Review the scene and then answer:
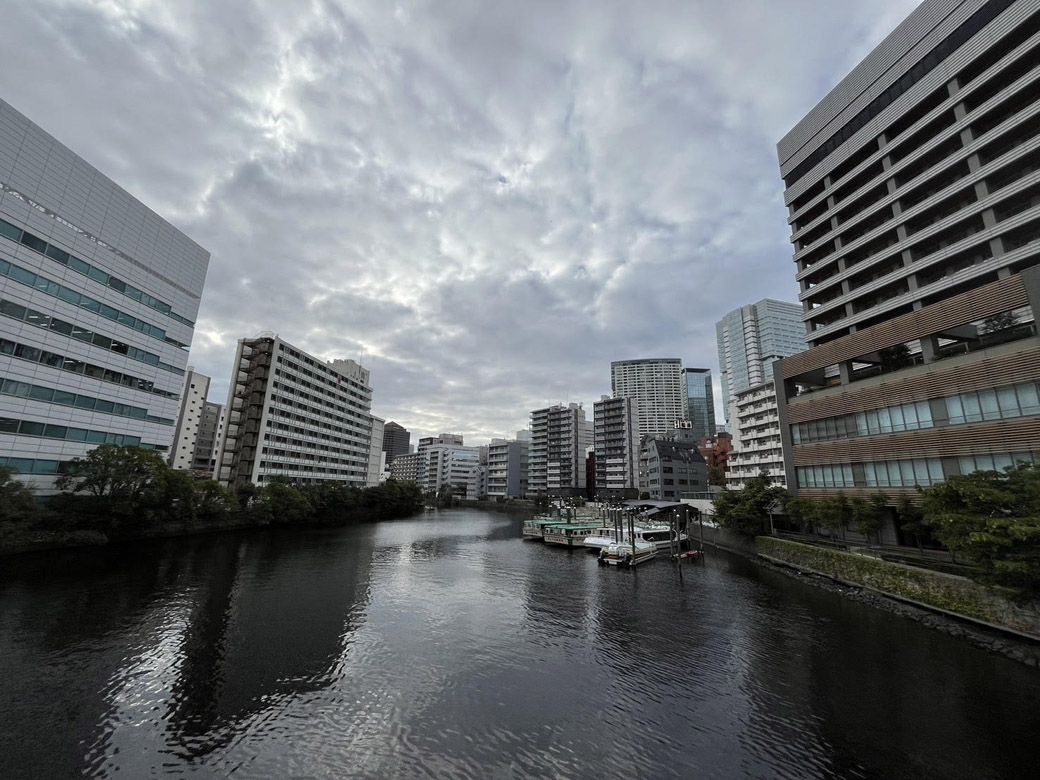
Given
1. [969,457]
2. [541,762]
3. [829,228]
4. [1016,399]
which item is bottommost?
[541,762]

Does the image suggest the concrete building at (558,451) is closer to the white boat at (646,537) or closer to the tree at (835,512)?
the white boat at (646,537)

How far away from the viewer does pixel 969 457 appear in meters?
32.6

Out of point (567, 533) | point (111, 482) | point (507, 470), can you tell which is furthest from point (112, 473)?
point (507, 470)

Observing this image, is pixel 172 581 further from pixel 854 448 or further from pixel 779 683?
pixel 854 448

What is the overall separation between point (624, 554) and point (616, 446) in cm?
10230

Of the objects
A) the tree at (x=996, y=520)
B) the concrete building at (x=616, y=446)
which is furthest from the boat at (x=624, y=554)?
the concrete building at (x=616, y=446)

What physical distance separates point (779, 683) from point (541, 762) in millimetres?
11991

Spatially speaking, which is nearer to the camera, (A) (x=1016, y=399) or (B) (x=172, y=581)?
(A) (x=1016, y=399)

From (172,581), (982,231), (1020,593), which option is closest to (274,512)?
(172,581)

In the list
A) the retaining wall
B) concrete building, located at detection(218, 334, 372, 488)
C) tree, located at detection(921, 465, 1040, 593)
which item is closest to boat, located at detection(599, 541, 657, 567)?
the retaining wall

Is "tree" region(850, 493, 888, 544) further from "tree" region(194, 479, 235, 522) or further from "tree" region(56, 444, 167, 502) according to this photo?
"tree" region(194, 479, 235, 522)

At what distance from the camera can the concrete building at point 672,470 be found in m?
114

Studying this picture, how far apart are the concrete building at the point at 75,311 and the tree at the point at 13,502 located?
23.7 ft

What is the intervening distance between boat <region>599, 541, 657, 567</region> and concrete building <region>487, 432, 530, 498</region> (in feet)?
411
